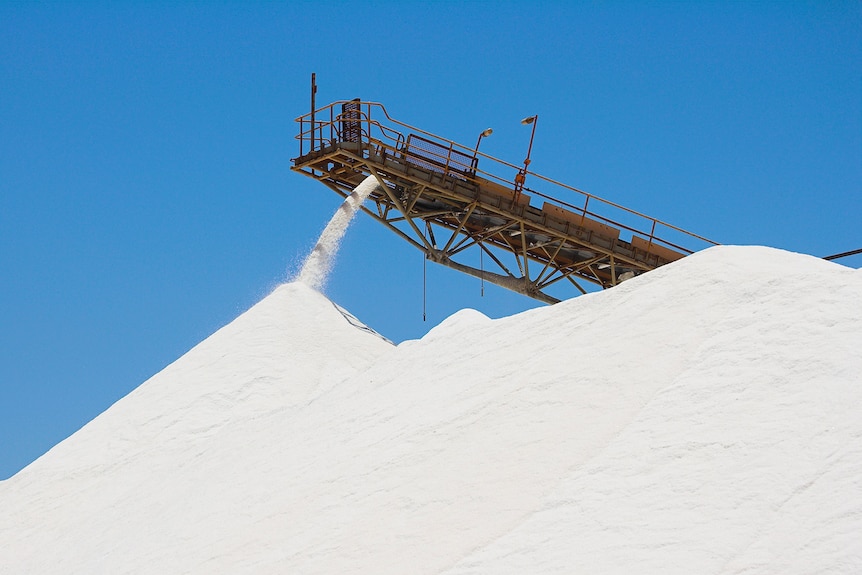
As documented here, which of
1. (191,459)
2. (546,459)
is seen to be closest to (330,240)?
(191,459)

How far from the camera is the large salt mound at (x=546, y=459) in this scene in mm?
9055

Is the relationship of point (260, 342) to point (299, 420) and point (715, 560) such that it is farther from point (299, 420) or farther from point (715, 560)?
point (715, 560)

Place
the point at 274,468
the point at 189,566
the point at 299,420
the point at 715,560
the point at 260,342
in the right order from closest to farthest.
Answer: the point at 715,560 < the point at 189,566 < the point at 274,468 < the point at 299,420 < the point at 260,342

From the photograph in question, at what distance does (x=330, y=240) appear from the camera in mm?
21578

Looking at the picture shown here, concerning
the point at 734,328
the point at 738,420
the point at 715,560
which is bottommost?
the point at 715,560

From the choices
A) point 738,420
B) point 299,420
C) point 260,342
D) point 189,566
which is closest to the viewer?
point 738,420

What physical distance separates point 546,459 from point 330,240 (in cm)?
1168

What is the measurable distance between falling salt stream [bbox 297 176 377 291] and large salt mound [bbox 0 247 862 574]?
4.67m

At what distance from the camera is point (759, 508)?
29.2ft

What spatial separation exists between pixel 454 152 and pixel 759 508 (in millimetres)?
13724

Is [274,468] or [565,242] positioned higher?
[565,242]

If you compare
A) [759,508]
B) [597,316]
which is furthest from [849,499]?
[597,316]

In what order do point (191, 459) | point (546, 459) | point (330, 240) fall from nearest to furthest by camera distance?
point (546, 459) → point (191, 459) → point (330, 240)

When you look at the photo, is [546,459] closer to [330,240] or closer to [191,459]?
[191,459]
